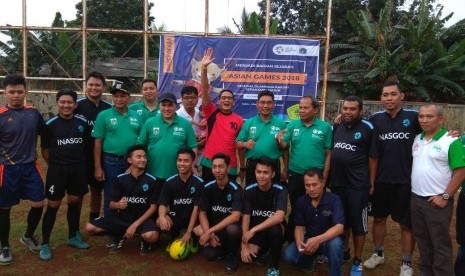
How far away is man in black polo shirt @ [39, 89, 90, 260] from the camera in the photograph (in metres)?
4.23

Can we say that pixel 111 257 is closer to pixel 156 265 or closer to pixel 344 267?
pixel 156 265

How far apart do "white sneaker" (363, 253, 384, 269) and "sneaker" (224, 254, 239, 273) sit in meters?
1.34

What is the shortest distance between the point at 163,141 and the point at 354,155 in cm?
199

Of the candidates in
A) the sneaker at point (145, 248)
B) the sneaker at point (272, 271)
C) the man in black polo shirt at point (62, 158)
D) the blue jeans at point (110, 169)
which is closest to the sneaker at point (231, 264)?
the sneaker at point (272, 271)

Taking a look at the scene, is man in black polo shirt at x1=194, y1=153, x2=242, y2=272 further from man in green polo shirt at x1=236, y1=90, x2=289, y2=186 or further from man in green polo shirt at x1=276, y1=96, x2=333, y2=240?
man in green polo shirt at x1=276, y1=96, x2=333, y2=240

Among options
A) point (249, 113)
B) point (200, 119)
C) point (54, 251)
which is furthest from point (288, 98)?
point (54, 251)

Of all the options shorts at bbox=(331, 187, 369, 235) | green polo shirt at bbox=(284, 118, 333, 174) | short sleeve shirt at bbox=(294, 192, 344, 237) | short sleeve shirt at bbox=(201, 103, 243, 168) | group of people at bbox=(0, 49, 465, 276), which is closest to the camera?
group of people at bbox=(0, 49, 465, 276)

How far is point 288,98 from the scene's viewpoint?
393 inches

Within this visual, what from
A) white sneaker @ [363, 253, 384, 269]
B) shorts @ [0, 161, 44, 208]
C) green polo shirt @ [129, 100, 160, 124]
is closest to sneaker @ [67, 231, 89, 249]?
shorts @ [0, 161, 44, 208]

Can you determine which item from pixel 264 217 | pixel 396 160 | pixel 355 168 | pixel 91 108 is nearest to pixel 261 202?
pixel 264 217

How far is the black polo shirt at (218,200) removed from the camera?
13.8 ft

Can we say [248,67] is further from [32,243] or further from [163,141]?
[32,243]

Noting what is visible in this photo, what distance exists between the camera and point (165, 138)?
4406mm

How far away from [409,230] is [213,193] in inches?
77.1
